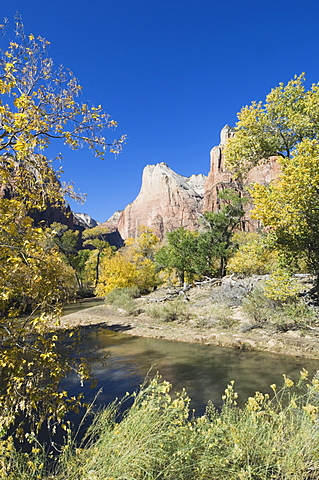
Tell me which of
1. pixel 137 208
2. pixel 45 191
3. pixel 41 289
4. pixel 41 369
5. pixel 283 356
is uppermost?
pixel 137 208

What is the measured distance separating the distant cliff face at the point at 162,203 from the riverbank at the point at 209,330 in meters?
94.3

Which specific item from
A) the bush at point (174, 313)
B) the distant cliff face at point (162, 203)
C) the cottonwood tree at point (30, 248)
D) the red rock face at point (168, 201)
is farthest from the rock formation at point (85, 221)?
the cottonwood tree at point (30, 248)

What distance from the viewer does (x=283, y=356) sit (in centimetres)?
1043

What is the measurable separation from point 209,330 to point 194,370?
4936 mm

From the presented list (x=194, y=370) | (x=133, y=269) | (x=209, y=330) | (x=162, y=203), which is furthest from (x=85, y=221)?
(x=194, y=370)

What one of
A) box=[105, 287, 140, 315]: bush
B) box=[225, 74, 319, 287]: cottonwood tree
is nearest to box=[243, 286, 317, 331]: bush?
box=[225, 74, 319, 287]: cottonwood tree

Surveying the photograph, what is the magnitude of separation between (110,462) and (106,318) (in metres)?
18.0

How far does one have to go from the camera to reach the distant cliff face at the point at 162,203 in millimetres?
118812

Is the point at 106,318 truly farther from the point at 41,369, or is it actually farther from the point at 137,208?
the point at 137,208

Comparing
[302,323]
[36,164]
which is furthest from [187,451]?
[302,323]

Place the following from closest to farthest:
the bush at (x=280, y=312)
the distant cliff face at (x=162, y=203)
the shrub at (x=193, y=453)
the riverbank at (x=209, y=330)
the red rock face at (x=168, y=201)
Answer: the shrub at (x=193, y=453) < the riverbank at (x=209, y=330) < the bush at (x=280, y=312) < the red rock face at (x=168, y=201) < the distant cliff face at (x=162, y=203)

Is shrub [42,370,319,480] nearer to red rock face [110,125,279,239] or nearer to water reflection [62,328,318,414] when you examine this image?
water reflection [62,328,318,414]

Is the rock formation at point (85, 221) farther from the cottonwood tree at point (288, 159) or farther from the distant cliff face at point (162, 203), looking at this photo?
the cottonwood tree at point (288, 159)

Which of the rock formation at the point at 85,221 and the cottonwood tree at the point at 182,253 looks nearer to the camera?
the cottonwood tree at the point at 182,253
